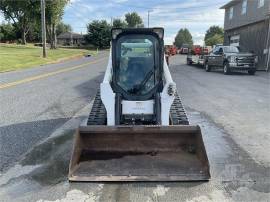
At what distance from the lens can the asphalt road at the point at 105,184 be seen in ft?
16.0

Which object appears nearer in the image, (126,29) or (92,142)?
(92,142)

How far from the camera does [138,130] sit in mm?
5777

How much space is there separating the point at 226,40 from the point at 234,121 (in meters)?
34.4

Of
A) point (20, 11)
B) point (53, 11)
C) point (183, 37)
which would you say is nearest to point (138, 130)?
point (53, 11)

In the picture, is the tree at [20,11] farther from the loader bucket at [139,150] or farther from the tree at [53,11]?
the loader bucket at [139,150]

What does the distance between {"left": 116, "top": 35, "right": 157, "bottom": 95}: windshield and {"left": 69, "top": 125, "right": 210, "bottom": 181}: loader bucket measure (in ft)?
4.26

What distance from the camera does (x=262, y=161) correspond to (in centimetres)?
620

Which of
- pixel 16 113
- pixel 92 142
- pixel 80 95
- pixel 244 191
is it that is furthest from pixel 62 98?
pixel 244 191

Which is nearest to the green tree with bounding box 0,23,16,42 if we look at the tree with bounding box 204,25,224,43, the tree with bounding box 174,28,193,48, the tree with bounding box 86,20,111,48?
the tree with bounding box 86,20,111,48

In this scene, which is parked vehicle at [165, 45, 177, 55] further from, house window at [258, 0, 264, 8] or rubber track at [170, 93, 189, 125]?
house window at [258, 0, 264, 8]

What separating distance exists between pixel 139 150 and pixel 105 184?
916 millimetres

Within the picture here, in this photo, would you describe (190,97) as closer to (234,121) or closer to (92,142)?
(234,121)

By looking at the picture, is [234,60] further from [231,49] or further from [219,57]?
[231,49]

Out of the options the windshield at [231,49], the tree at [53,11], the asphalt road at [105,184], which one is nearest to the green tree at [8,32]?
the tree at [53,11]
